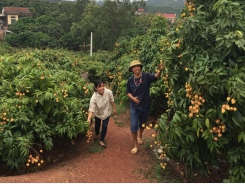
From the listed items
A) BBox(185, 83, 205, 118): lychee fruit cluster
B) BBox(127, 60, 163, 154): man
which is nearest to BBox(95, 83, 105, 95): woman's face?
BBox(127, 60, 163, 154): man

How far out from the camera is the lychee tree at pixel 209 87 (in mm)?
2514

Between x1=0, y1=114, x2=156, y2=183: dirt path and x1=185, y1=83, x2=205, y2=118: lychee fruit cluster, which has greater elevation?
x1=185, y1=83, x2=205, y2=118: lychee fruit cluster

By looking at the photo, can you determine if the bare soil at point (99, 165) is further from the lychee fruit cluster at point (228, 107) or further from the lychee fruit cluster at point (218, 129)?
the lychee fruit cluster at point (228, 107)

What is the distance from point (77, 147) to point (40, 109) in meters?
1.02

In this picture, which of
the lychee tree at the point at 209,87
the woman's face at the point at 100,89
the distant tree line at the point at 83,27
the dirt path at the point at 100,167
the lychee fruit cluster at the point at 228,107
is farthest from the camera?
the distant tree line at the point at 83,27

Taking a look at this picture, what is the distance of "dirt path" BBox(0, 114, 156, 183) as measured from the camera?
3561 millimetres

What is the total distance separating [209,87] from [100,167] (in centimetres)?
213

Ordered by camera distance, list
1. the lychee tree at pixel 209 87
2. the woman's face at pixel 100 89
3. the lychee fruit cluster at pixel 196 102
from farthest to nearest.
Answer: the woman's face at pixel 100 89, the lychee fruit cluster at pixel 196 102, the lychee tree at pixel 209 87

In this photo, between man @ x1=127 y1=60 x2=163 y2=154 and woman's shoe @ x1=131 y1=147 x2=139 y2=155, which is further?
woman's shoe @ x1=131 y1=147 x2=139 y2=155

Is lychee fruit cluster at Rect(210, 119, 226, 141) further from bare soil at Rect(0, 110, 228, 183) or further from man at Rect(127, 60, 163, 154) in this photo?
man at Rect(127, 60, 163, 154)

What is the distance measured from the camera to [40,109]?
409cm

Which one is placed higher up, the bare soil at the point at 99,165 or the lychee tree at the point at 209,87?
the lychee tree at the point at 209,87

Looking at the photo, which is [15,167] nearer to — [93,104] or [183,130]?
[93,104]

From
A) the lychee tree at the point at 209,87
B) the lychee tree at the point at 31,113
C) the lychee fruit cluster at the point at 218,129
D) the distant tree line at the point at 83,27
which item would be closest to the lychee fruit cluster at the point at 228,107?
the lychee tree at the point at 209,87
